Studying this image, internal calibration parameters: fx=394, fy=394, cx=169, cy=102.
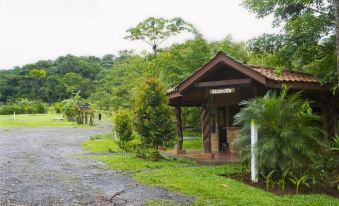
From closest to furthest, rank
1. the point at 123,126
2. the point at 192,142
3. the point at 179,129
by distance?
the point at 179,129 < the point at 123,126 < the point at 192,142

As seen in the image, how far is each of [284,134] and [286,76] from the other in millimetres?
3256

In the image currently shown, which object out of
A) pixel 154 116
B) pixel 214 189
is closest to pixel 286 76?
pixel 154 116

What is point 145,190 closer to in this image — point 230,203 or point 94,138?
point 230,203

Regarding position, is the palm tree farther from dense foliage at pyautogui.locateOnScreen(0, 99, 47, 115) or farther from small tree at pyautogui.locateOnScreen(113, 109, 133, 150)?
dense foliage at pyautogui.locateOnScreen(0, 99, 47, 115)

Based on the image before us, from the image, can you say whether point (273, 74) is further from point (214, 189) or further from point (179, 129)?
point (179, 129)

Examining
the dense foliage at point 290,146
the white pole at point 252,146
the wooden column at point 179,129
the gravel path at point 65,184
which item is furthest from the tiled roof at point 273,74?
the gravel path at point 65,184

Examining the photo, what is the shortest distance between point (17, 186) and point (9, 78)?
63770 millimetres

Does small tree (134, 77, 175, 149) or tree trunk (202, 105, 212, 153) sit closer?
small tree (134, 77, 175, 149)

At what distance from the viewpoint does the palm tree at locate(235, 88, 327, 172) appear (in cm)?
880

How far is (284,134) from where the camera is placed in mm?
8828

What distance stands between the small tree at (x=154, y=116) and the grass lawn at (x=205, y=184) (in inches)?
35.6

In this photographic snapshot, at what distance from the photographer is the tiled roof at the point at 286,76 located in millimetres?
11008

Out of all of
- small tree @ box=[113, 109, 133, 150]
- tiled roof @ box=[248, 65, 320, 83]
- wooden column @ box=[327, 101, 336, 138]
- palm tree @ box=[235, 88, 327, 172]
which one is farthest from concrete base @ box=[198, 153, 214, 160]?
wooden column @ box=[327, 101, 336, 138]

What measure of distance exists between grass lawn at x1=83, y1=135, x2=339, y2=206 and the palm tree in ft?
2.97
